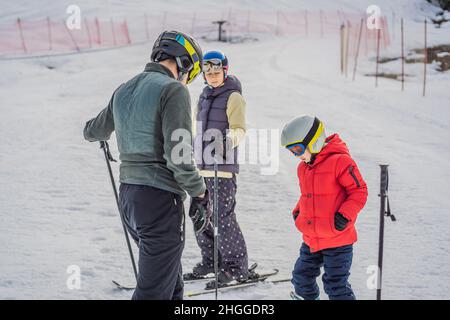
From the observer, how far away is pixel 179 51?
2973 millimetres

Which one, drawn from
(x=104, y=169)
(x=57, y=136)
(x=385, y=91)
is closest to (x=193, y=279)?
(x=104, y=169)

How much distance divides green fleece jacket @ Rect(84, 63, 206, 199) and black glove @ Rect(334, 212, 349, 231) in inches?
35.7

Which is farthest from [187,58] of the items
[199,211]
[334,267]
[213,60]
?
[334,267]

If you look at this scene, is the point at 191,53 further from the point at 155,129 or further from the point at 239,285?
the point at 239,285

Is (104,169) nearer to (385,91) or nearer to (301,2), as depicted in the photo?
(385,91)

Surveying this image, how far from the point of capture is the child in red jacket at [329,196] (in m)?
3.29

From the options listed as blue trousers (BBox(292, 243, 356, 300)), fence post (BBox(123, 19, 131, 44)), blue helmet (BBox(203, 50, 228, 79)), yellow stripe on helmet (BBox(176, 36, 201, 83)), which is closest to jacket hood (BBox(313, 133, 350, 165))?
blue trousers (BBox(292, 243, 356, 300))

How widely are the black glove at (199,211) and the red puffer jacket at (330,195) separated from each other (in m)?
0.75

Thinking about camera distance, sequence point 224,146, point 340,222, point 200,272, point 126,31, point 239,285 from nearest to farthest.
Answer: point 340,222
point 224,146
point 239,285
point 200,272
point 126,31

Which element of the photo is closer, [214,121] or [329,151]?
[329,151]

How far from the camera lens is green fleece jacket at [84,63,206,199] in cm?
270

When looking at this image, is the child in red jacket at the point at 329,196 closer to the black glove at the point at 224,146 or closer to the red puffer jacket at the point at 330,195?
the red puffer jacket at the point at 330,195

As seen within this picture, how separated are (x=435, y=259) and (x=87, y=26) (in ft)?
110

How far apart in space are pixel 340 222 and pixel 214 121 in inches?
51.9
